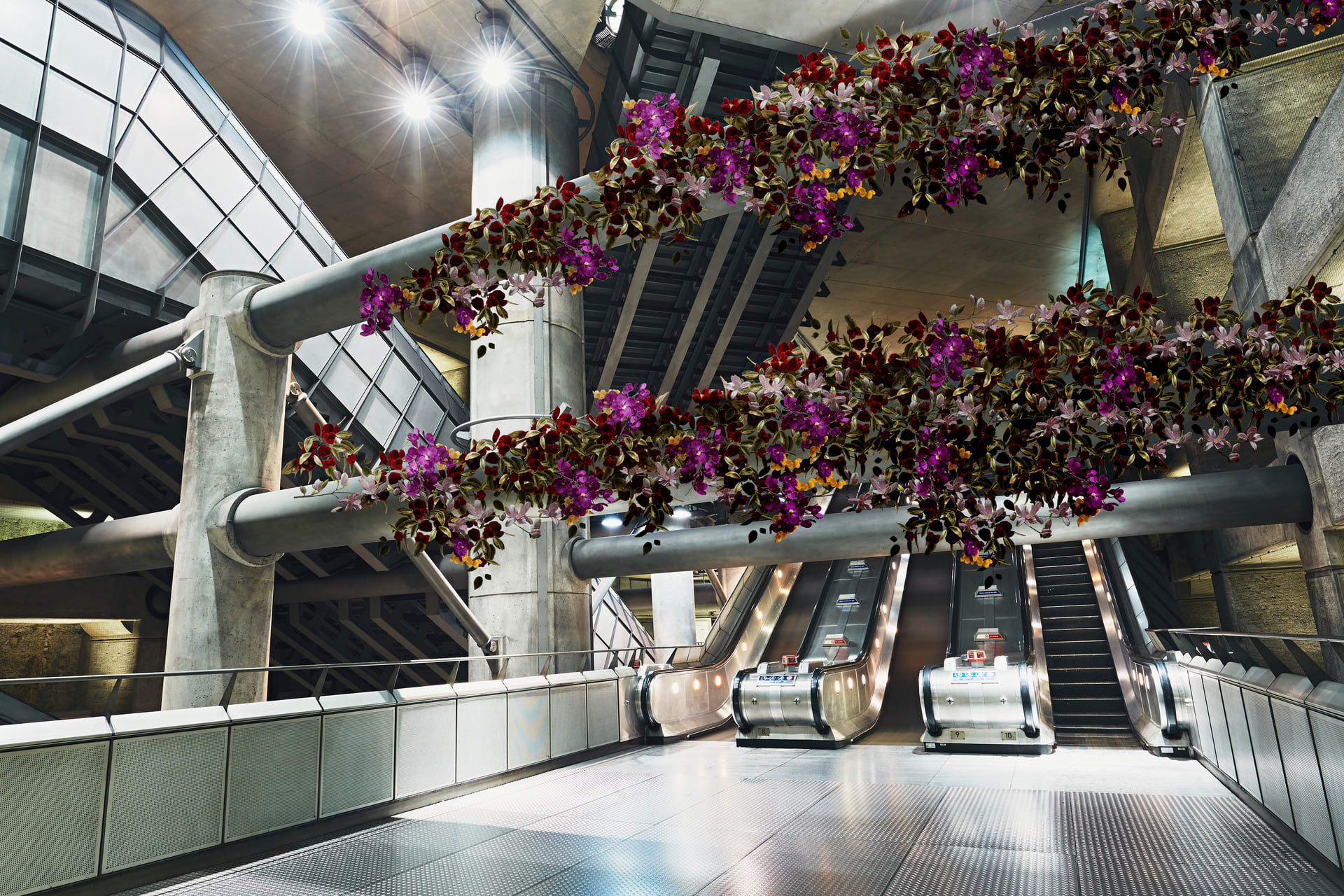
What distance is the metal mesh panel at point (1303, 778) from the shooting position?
4680 millimetres

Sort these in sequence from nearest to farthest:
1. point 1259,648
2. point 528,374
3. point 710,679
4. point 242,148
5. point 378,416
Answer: point 1259,648 → point 528,374 → point 242,148 → point 378,416 → point 710,679

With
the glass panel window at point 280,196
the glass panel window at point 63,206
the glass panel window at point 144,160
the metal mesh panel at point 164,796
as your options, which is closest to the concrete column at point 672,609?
the glass panel window at point 280,196

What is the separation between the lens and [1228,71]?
146cm

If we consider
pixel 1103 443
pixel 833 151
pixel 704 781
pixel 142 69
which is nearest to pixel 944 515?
pixel 1103 443

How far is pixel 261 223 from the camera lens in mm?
11586

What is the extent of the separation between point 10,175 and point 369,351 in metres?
4.78

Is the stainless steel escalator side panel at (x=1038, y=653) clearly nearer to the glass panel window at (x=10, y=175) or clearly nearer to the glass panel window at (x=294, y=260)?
the glass panel window at (x=294, y=260)

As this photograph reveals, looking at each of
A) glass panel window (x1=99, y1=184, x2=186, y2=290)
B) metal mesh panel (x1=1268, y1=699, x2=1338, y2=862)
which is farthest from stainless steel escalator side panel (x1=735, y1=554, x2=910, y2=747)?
glass panel window (x1=99, y1=184, x2=186, y2=290)

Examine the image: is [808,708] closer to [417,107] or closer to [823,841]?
[823,841]

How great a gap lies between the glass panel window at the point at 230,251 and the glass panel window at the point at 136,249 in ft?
1.24

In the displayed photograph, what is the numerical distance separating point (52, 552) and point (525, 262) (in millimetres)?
12875

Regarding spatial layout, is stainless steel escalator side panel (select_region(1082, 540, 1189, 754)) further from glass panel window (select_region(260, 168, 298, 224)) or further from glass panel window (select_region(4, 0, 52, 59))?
glass panel window (select_region(4, 0, 52, 59))

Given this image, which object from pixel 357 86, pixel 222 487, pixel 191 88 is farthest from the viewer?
pixel 357 86

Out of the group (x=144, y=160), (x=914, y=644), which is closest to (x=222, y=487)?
(x=144, y=160)
